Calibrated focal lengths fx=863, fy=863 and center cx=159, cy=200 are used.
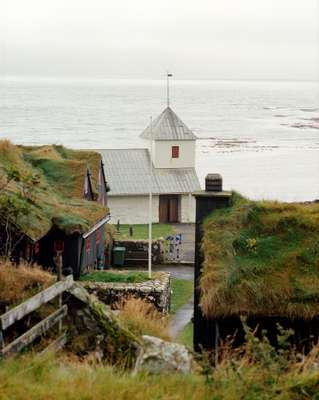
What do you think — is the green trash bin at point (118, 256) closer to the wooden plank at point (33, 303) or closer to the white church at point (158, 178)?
the white church at point (158, 178)

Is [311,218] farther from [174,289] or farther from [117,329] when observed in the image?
[174,289]

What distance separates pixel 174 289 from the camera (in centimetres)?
2997

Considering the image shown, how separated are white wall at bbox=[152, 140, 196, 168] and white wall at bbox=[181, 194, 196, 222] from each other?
7.53ft

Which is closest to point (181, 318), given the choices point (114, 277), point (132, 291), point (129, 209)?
point (132, 291)

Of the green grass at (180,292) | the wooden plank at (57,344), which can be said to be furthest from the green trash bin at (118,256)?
the wooden plank at (57,344)

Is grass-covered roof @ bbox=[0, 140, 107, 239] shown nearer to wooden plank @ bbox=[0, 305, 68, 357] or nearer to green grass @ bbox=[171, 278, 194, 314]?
green grass @ bbox=[171, 278, 194, 314]

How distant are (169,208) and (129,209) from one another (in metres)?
2.35

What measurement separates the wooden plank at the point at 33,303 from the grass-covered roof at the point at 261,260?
485 cm

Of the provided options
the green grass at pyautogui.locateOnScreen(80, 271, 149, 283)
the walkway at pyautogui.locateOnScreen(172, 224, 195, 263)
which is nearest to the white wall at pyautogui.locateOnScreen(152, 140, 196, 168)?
the walkway at pyautogui.locateOnScreen(172, 224, 195, 263)

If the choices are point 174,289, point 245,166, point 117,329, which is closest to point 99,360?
point 117,329

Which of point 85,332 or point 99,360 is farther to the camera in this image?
point 85,332

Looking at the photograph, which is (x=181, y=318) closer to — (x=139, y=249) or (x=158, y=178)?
(x=139, y=249)

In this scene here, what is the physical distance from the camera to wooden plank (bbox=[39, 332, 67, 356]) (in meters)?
10.5

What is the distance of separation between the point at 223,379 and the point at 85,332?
119 inches
